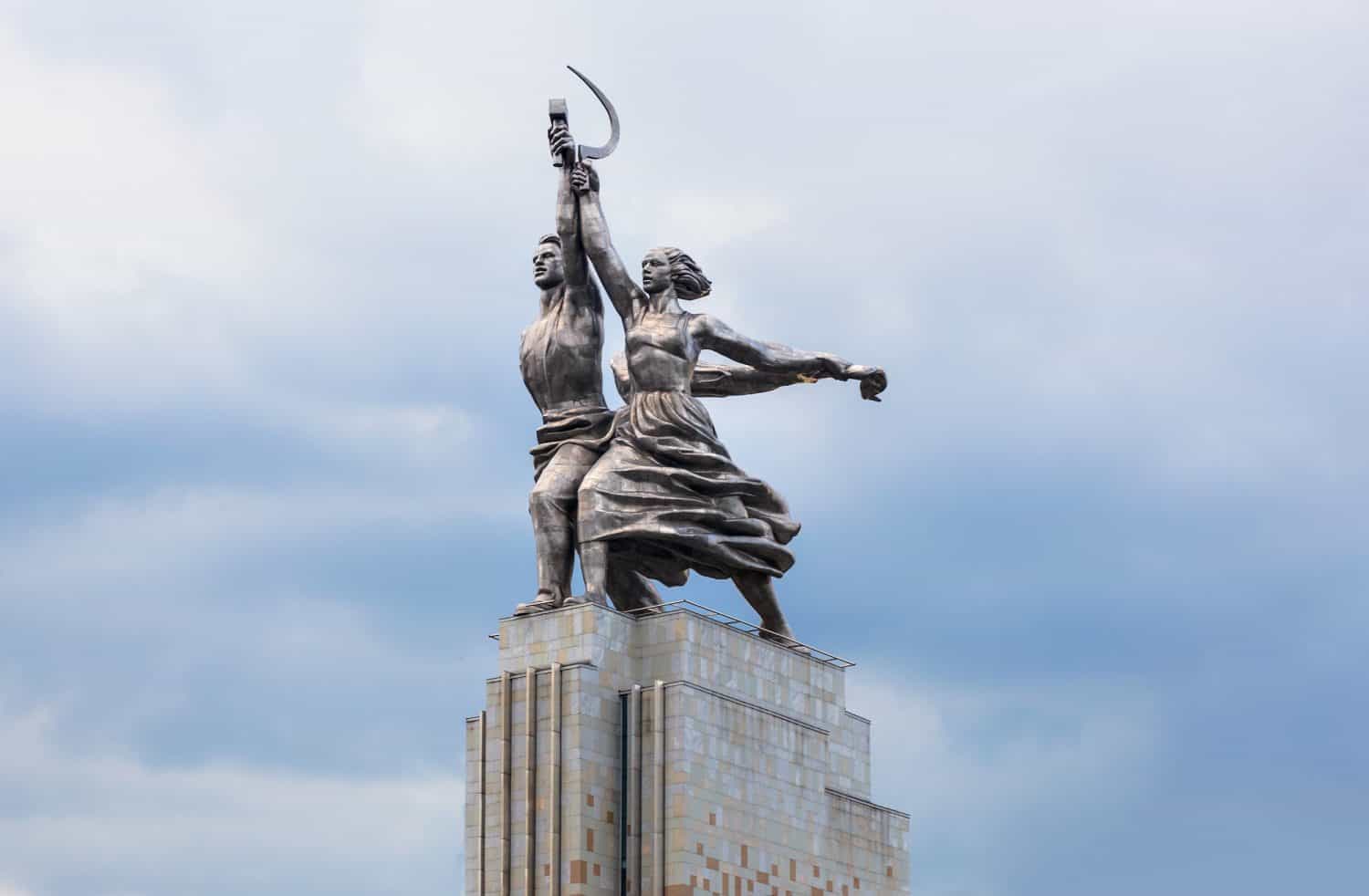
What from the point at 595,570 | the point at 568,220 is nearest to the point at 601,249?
the point at 568,220

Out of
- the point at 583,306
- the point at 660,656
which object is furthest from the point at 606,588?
the point at 583,306

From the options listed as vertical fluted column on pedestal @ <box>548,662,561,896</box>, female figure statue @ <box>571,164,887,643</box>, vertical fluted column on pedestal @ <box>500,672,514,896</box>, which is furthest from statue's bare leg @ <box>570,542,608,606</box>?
vertical fluted column on pedestal @ <box>500,672,514,896</box>

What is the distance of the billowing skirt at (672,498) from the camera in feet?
169

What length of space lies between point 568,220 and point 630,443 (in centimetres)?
433

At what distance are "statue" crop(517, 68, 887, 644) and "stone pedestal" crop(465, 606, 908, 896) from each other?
1.41 metres

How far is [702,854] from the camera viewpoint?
49.1 meters

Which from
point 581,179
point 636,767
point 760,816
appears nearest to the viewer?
point 636,767

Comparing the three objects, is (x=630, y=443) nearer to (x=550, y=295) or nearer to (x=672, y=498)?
(x=672, y=498)

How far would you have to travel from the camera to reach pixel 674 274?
2093 inches

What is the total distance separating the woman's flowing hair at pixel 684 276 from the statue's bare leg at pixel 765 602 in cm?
538

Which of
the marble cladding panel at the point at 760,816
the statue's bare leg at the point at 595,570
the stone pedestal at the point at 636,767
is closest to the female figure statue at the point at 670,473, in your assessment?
the statue's bare leg at the point at 595,570

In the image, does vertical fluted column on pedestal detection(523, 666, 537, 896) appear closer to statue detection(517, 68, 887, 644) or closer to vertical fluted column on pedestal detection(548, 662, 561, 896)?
vertical fluted column on pedestal detection(548, 662, 561, 896)

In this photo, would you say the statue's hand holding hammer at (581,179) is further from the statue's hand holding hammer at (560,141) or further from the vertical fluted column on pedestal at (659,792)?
the vertical fluted column on pedestal at (659,792)

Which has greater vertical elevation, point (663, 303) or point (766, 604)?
point (663, 303)
